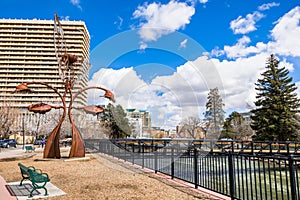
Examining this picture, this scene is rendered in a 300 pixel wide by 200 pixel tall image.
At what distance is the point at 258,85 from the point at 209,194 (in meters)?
30.9

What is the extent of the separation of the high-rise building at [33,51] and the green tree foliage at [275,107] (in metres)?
62.9

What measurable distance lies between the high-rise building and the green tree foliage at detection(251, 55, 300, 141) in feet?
206

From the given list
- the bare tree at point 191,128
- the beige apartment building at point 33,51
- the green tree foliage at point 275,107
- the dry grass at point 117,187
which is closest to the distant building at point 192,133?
the bare tree at point 191,128

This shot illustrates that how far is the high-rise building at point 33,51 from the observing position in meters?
82.4

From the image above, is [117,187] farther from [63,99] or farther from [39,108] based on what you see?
[63,99]

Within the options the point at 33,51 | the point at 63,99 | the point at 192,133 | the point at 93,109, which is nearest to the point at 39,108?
the point at 63,99

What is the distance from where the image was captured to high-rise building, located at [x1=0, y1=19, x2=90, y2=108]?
270ft

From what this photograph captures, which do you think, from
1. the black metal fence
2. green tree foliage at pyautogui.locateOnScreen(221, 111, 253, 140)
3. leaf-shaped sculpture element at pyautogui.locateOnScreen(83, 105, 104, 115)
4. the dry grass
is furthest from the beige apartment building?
the black metal fence

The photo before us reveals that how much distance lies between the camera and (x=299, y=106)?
30.6 m

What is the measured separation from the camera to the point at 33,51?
86.2m

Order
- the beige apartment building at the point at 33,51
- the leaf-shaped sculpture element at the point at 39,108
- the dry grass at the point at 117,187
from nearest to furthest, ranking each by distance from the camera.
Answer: the dry grass at the point at 117,187
the leaf-shaped sculpture element at the point at 39,108
the beige apartment building at the point at 33,51

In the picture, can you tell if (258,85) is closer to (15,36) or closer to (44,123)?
(44,123)

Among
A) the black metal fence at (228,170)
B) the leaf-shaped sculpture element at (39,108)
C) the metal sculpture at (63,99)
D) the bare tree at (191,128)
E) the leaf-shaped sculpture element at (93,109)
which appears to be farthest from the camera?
the leaf-shaped sculpture element at (93,109)

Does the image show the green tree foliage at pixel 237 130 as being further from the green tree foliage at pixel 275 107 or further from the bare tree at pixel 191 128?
the bare tree at pixel 191 128
